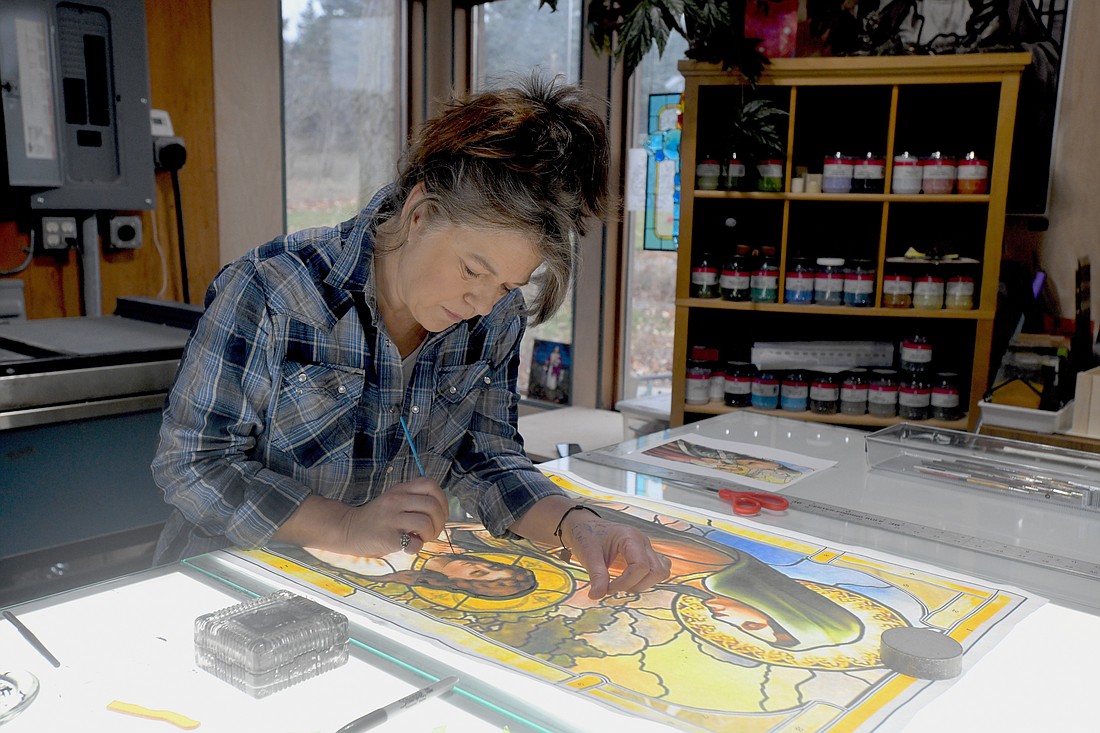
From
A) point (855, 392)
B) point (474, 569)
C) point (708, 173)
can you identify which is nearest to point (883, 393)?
point (855, 392)

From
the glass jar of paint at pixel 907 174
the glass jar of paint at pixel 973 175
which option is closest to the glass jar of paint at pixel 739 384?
the glass jar of paint at pixel 907 174

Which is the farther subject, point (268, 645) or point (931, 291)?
point (931, 291)

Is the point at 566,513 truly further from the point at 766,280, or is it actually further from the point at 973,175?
the point at 973,175

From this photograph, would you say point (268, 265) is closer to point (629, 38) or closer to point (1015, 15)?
point (629, 38)

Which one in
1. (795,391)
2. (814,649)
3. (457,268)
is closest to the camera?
(814,649)

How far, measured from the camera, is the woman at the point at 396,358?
104 centimetres

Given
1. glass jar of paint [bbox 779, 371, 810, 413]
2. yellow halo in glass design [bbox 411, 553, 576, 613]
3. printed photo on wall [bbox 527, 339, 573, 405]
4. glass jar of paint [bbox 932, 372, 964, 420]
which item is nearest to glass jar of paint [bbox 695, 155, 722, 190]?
glass jar of paint [bbox 779, 371, 810, 413]

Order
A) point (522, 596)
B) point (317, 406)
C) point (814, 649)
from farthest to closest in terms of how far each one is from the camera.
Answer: point (317, 406) → point (522, 596) → point (814, 649)

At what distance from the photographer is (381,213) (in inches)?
48.9

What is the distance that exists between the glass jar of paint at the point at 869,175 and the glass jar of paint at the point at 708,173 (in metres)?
0.40

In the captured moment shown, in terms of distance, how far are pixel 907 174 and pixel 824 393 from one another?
27.1 inches

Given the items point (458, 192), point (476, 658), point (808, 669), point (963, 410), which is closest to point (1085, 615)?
point (808, 669)

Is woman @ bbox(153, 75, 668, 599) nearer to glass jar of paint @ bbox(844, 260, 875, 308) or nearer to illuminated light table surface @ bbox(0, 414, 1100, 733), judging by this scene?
illuminated light table surface @ bbox(0, 414, 1100, 733)

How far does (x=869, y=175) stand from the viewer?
103 inches
